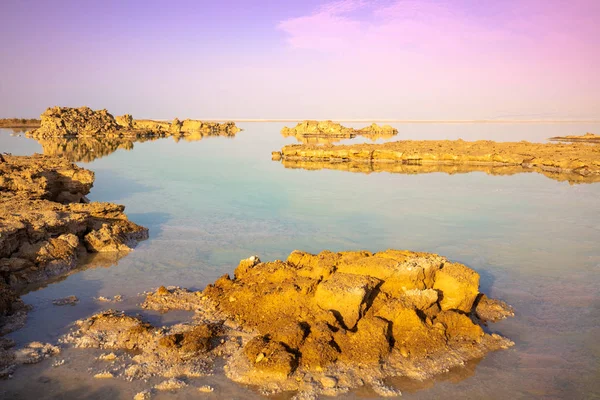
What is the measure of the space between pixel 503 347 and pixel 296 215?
8811 millimetres

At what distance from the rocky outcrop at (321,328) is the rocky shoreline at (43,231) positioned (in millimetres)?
1853

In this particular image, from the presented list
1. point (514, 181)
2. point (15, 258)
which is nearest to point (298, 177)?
point (514, 181)

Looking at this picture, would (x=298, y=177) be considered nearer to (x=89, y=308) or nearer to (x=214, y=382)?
(x=89, y=308)

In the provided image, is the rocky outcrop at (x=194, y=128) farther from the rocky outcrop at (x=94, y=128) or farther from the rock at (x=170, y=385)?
the rock at (x=170, y=385)

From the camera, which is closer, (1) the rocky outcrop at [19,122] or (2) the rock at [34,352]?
(2) the rock at [34,352]

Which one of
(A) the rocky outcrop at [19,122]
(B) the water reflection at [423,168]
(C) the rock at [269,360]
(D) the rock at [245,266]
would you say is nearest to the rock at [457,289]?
(C) the rock at [269,360]

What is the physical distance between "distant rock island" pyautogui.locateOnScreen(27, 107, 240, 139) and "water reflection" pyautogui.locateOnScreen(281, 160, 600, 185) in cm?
Answer: 3574

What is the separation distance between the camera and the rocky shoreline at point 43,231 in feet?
26.1

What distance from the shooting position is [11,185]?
13.0 meters

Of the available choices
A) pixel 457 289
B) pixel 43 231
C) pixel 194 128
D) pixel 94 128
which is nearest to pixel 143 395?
pixel 457 289

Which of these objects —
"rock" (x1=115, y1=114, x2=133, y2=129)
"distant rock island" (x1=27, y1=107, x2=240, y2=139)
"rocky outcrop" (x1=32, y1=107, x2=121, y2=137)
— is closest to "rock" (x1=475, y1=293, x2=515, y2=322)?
"distant rock island" (x1=27, y1=107, x2=240, y2=139)

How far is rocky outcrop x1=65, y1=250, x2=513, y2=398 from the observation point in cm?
539

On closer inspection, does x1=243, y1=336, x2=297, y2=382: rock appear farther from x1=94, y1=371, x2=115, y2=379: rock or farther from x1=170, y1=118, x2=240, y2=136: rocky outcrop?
x1=170, y1=118, x2=240, y2=136: rocky outcrop

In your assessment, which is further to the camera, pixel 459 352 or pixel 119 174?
pixel 119 174
